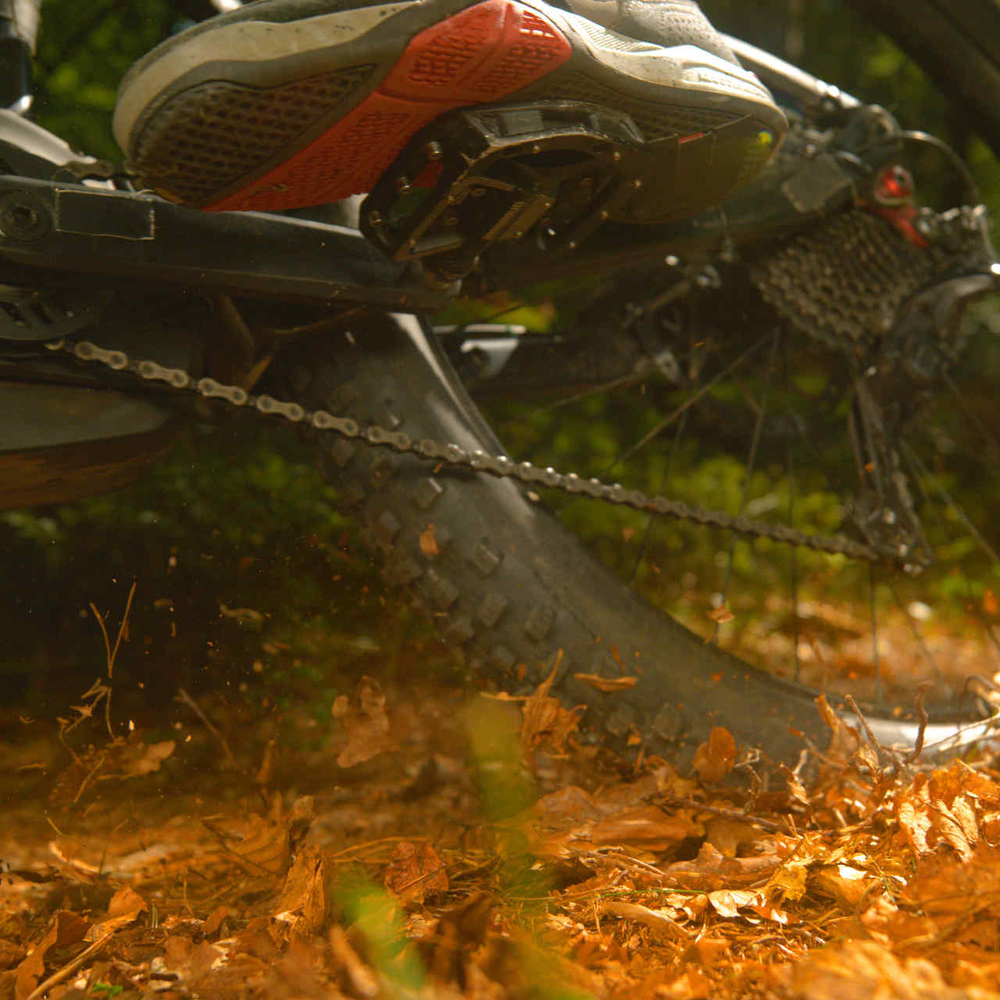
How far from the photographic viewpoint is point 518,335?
1.52 metres

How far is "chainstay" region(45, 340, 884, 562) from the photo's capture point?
35.1 inches

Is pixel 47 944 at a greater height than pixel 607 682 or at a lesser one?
lesser

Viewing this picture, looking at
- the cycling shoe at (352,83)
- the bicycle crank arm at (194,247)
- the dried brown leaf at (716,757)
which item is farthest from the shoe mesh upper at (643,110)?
the dried brown leaf at (716,757)

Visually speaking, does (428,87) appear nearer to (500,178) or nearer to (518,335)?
(500,178)

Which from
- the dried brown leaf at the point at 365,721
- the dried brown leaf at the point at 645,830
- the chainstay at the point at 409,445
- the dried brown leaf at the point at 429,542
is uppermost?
the chainstay at the point at 409,445

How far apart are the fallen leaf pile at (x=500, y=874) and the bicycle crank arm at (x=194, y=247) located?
1.80 feet

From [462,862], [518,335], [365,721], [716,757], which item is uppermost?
[518,335]

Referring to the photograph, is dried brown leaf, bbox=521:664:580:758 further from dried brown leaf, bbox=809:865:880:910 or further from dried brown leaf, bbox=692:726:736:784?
dried brown leaf, bbox=809:865:880:910

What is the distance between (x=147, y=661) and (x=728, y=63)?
1028mm

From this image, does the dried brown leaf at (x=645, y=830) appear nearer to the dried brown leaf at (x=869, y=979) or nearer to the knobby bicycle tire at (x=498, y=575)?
the knobby bicycle tire at (x=498, y=575)

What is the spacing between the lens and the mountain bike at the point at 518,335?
2.85 feet

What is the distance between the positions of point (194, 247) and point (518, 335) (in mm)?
723

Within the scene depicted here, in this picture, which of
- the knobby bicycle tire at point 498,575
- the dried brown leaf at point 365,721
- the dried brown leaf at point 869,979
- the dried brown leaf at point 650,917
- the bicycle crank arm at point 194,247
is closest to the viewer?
the dried brown leaf at point 869,979

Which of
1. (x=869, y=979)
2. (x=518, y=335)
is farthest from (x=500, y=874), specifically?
(x=518, y=335)
